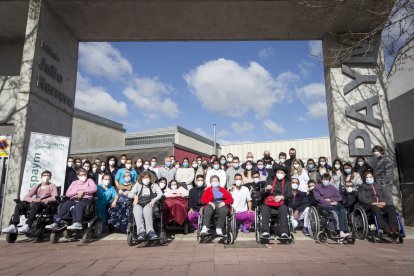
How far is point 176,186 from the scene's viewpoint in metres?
6.85

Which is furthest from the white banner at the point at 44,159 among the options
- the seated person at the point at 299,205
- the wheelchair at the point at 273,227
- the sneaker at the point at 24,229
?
the seated person at the point at 299,205

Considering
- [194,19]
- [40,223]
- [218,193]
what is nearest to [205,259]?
[218,193]

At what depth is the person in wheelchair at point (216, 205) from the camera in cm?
536

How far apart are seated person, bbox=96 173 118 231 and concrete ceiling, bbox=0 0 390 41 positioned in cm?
474

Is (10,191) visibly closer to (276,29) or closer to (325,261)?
(325,261)

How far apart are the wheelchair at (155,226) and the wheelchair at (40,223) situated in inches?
67.6

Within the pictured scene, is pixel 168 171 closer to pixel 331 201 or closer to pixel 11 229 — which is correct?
pixel 11 229

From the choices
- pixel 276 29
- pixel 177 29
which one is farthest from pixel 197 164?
pixel 276 29

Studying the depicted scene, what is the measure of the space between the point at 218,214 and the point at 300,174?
281 cm

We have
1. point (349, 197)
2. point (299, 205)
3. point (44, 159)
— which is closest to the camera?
point (349, 197)

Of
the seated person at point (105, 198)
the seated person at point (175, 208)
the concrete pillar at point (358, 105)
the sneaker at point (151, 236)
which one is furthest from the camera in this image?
the concrete pillar at point (358, 105)

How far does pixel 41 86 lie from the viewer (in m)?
7.64

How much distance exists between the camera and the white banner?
680 cm

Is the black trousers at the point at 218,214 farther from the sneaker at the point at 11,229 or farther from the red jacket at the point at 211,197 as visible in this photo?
the sneaker at the point at 11,229
